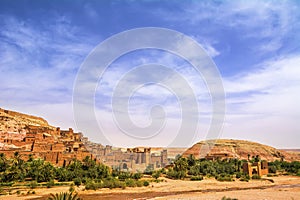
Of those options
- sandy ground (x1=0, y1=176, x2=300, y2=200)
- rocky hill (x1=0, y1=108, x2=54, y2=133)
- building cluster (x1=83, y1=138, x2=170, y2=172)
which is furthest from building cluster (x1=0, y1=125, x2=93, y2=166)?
sandy ground (x1=0, y1=176, x2=300, y2=200)

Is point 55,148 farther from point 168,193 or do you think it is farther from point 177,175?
point 168,193

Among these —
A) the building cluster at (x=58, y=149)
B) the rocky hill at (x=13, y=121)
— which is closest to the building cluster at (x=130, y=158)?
the building cluster at (x=58, y=149)

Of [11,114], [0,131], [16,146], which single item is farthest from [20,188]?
[11,114]

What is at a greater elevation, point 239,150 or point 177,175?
point 239,150

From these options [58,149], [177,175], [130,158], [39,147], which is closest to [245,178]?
[177,175]

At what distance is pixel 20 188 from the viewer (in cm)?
2977

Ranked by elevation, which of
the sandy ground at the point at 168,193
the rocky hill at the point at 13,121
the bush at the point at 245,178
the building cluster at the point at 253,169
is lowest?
the sandy ground at the point at 168,193

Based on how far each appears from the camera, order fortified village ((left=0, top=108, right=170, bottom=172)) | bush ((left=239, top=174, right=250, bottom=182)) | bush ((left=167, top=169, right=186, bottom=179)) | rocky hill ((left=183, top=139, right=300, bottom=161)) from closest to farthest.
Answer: bush ((left=239, top=174, right=250, bottom=182))
bush ((left=167, top=169, right=186, bottom=179))
fortified village ((left=0, top=108, right=170, bottom=172))
rocky hill ((left=183, top=139, right=300, bottom=161))

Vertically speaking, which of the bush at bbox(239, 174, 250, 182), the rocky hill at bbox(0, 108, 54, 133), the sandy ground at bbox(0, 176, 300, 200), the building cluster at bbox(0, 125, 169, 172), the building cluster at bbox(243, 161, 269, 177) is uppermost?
the rocky hill at bbox(0, 108, 54, 133)

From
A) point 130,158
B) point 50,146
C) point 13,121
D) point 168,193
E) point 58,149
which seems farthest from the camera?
point 130,158

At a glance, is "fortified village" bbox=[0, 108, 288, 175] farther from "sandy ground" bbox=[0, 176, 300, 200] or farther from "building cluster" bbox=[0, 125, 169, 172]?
"sandy ground" bbox=[0, 176, 300, 200]

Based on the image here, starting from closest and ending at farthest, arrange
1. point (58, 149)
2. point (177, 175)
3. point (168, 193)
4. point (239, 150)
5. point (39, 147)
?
point (168, 193), point (177, 175), point (39, 147), point (58, 149), point (239, 150)

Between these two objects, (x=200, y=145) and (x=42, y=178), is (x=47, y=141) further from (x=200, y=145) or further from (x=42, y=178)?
(x=200, y=145)

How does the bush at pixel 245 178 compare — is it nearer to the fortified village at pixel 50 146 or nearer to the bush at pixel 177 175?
the bush at pixel 177 175
